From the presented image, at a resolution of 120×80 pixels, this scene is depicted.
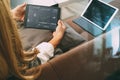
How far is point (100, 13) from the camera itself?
1.36m

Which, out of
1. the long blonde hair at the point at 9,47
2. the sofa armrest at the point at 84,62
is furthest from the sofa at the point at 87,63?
the long blonde hair at the point at 9,47

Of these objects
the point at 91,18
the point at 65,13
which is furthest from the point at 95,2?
the point at 65,13

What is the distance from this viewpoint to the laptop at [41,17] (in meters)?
1.35

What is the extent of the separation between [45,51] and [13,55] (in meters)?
0.25

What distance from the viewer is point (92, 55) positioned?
112 cm

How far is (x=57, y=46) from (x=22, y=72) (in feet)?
1.11

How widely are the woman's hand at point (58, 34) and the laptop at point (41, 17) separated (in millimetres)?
35

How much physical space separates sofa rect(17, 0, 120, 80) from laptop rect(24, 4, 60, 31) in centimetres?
12

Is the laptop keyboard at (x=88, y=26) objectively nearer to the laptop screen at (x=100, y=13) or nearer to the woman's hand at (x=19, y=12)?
the laptop screen at (x=100, y=13)

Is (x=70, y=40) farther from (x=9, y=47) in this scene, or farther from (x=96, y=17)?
(x=9, y=47)

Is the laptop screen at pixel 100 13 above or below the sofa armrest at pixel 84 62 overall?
above

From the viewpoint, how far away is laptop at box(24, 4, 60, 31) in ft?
4.42

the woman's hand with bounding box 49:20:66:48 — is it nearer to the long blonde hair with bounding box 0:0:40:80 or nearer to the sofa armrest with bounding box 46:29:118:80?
the sofa armrest with bounding box 46:29:118:80

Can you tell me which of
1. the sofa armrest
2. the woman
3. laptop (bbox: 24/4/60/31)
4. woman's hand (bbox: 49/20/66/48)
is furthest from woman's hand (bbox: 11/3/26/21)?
the sofa armrest
